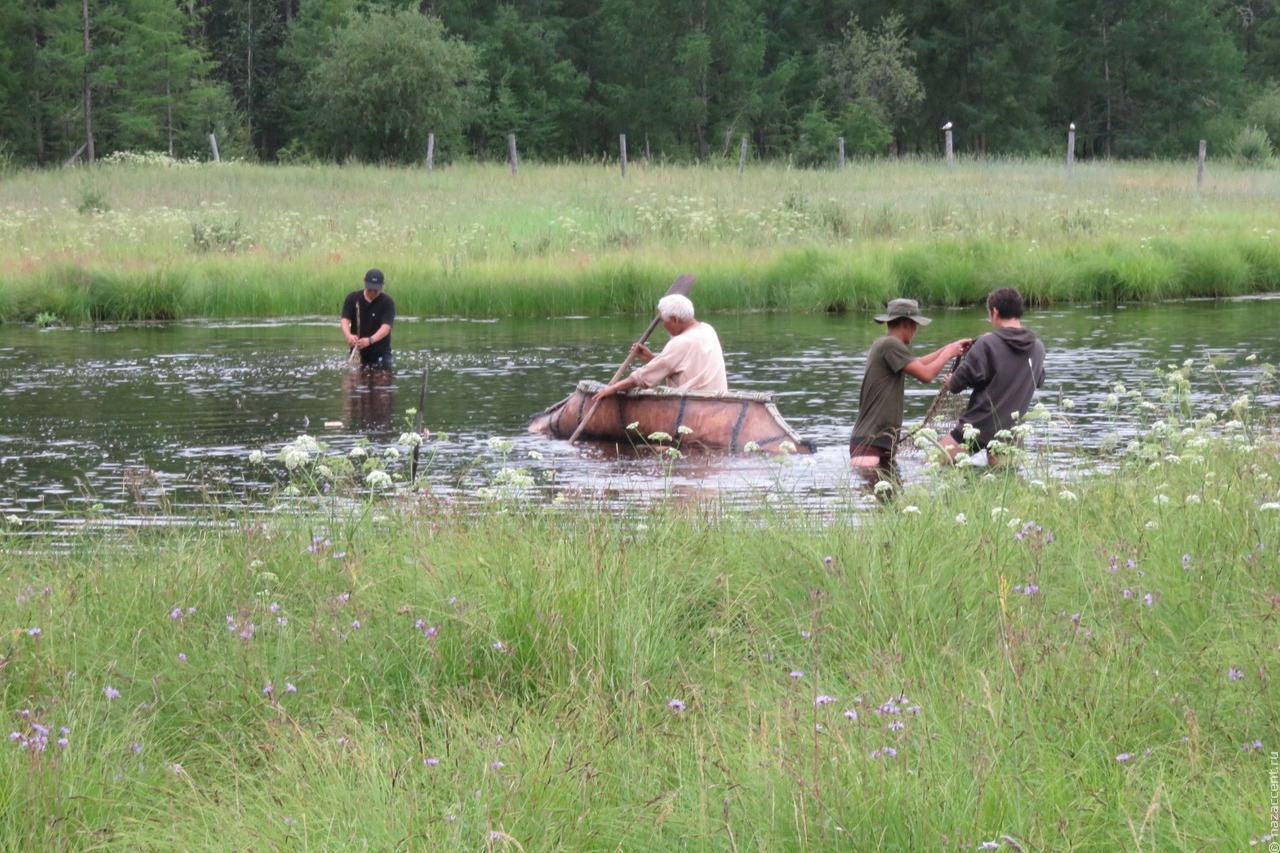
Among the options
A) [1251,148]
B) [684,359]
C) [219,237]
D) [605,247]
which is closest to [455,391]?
[684,359]

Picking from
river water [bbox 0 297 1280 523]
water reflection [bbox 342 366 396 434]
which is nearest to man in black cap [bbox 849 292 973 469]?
river water [bbox 0 297 1280 523]

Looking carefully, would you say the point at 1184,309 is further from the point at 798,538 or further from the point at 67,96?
the point at 67,96

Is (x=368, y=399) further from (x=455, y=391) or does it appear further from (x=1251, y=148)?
(x=1251, y=148)

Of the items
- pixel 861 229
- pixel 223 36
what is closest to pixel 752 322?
pixel 861 229

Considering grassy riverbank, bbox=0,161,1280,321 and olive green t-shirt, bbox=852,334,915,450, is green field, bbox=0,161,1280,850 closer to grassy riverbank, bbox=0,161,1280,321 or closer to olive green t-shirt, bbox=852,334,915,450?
olive green t-shirt, bbox=852,334,915,450

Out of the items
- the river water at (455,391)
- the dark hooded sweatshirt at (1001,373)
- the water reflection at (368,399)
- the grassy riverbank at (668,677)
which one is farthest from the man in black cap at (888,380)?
the water reflection at (368,399)

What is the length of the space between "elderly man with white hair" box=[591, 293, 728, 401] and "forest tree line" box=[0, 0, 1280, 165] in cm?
3932

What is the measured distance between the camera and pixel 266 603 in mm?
6336

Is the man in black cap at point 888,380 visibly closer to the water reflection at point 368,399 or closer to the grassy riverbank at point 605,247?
the water reflection at point 368,399

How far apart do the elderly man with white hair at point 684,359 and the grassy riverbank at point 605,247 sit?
11.7 m

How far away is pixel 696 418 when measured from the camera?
1263 cm

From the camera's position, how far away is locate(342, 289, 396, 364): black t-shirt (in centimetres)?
1766

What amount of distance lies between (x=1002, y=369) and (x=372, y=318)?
871 cm

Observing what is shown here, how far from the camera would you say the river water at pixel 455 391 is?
37.5 feet
